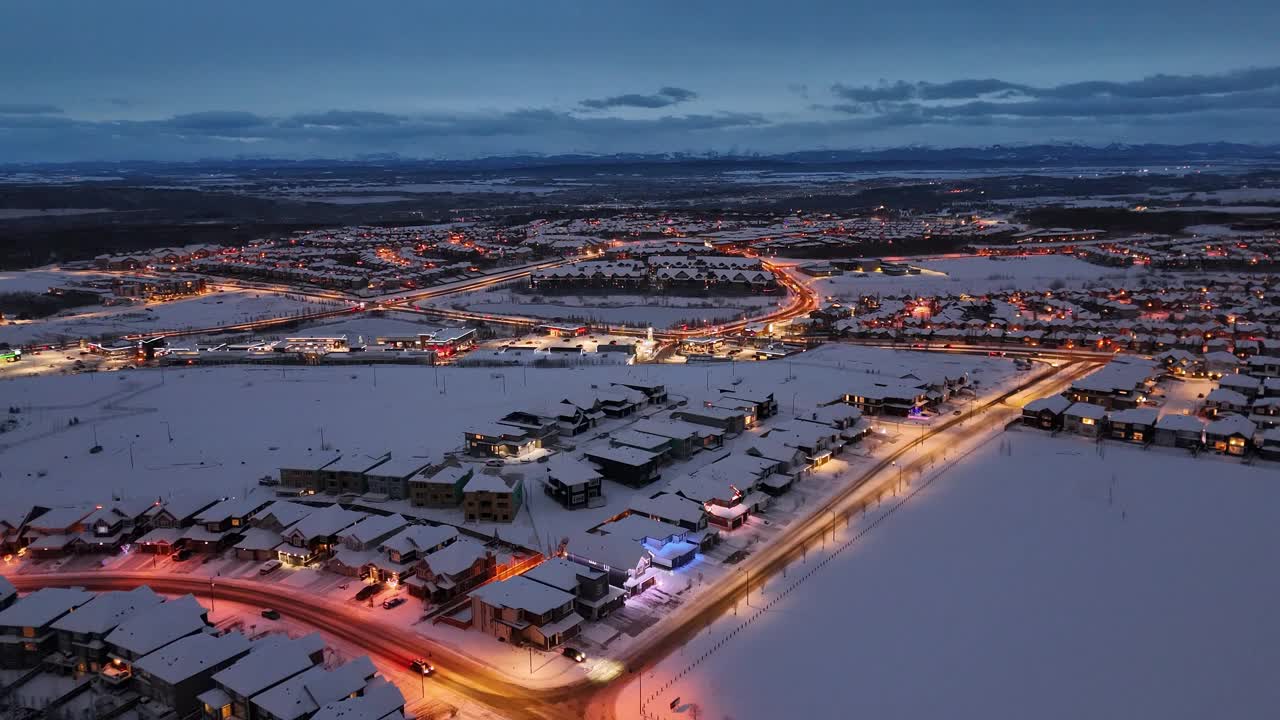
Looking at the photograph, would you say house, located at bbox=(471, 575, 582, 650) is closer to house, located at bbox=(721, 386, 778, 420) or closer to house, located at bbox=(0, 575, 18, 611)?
house, located at bbox=(0, 575, 18, 611)

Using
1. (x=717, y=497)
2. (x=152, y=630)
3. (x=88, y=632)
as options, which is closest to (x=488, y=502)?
(x=717, y=497)

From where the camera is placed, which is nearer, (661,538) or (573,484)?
(661,538)

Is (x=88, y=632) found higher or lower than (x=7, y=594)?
higher

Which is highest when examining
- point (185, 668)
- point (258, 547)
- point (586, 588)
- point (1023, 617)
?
point (185, 668)

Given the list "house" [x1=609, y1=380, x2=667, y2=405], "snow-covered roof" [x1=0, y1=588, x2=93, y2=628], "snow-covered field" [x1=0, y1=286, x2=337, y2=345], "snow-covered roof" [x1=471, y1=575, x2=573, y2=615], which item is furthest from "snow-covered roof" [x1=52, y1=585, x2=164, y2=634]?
"snow-covered field" [x1=0, y1=286, x2=337, y2=345]

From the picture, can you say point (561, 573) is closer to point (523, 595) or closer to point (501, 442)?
point (523, 595)

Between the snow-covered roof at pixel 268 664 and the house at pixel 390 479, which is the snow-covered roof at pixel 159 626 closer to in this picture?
the snow-covered roof at pixel 268 664
